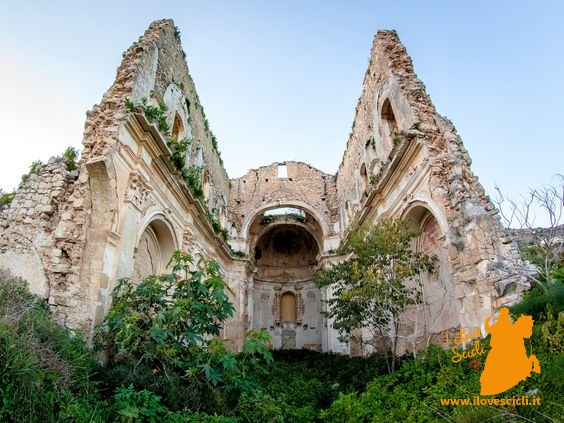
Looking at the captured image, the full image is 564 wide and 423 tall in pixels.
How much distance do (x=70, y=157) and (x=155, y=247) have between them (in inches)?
160

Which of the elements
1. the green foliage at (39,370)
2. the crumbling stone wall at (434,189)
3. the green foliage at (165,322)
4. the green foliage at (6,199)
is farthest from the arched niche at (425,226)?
the green foliage at (6,199)

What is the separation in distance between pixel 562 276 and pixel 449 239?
218 centimetres

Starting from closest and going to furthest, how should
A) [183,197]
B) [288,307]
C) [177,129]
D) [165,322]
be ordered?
[165,322] < [183,197] < [177,129] < [288,307]

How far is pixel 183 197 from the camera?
1145cm

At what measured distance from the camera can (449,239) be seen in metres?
7.65

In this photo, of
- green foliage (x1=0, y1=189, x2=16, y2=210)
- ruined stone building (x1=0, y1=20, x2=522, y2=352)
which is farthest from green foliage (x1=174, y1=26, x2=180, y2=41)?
green foliage (x1=0, y1=189, x2=16, y2=210)

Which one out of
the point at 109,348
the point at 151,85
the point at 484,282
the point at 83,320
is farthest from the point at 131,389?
the point at 151,85

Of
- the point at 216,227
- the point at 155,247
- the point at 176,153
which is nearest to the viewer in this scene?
the point at 176,153

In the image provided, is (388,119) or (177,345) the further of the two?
(388,119)

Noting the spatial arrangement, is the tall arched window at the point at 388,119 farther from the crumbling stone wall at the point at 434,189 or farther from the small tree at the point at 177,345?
the small tree at the point at 177,345

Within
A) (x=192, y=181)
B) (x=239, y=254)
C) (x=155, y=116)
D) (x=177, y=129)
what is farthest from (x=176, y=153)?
(x=239, y=254)

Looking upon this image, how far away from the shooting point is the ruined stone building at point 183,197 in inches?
252

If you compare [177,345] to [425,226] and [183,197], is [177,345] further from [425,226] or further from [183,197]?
[425,226]

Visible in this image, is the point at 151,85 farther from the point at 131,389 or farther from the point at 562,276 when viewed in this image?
the point at 562,276
